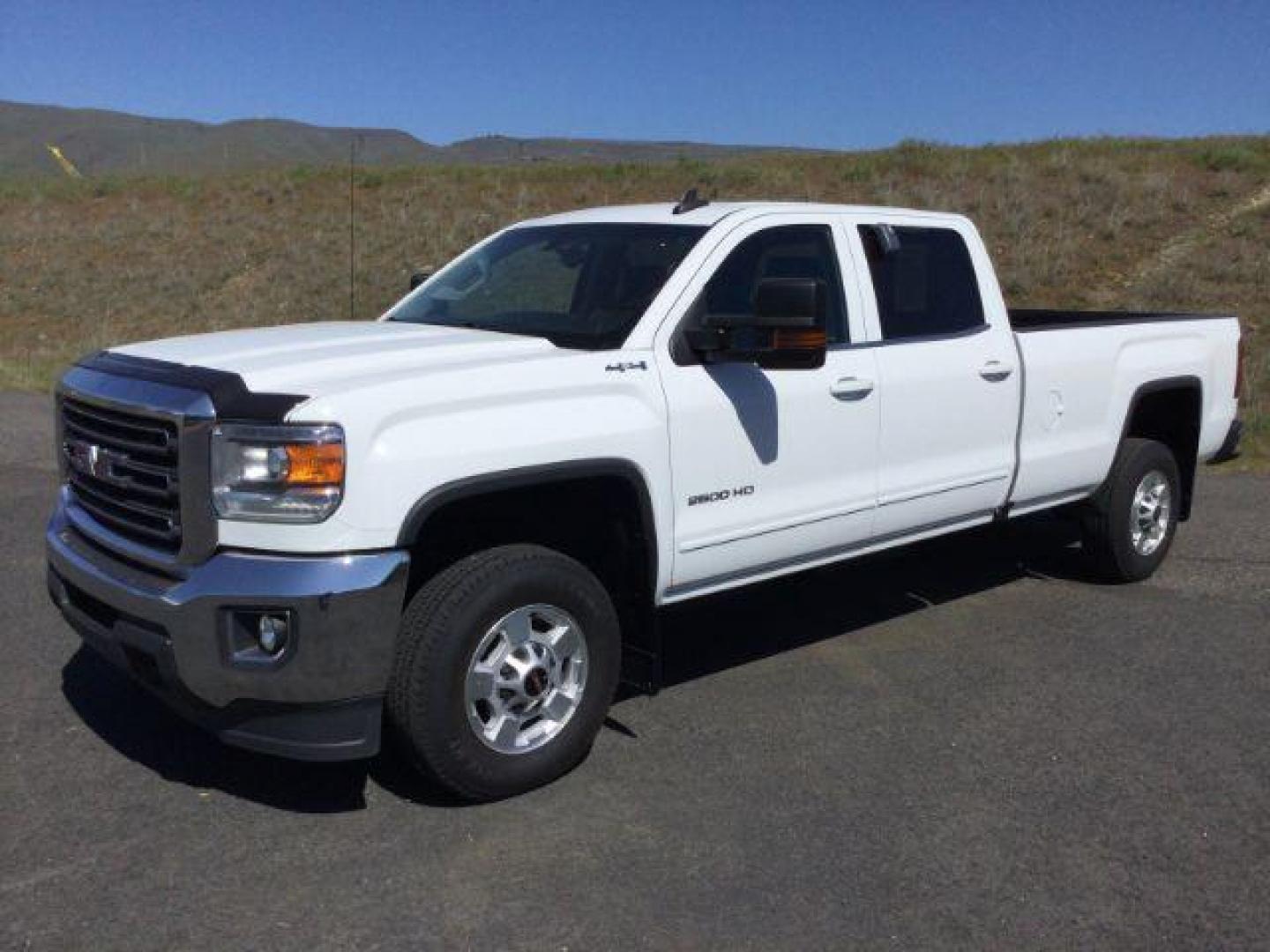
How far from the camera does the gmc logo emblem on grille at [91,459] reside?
4332 mm

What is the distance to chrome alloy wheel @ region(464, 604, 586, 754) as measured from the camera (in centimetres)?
422

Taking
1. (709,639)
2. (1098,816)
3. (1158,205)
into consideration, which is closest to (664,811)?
(1098,816)

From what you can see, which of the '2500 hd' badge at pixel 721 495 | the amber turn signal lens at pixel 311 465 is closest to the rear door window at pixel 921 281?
the '2500 hd' badge at pixel 721 495

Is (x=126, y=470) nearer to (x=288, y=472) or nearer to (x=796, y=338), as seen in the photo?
(x=288, y=472)

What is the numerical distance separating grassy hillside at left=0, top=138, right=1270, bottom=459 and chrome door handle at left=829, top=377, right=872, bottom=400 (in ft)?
33.5

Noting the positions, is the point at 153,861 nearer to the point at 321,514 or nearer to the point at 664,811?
the point at 321,514

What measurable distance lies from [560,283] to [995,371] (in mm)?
2047

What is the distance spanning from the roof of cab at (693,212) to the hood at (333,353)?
89 cm

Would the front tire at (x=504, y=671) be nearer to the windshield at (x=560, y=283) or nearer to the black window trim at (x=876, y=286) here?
the windshield at (x=560, y=283)

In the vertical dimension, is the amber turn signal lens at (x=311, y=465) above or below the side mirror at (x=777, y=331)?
below

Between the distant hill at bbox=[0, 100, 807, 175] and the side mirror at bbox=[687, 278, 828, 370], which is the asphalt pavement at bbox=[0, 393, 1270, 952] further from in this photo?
the distant hill at bbox=[0, 100, 807, 175]

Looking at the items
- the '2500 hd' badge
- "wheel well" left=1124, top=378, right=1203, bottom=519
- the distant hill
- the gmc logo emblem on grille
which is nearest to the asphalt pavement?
the '2500 hd' badge

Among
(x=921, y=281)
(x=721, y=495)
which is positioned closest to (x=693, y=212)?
(x=921, y=281)

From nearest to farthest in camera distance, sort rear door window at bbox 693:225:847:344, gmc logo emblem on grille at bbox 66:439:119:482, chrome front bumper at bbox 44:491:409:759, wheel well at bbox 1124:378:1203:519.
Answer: chrome front bumper at bbox 44:491:409:759 → gmc logo emblem on grille at bbox 66:439:119:482 → rear door window at bbox 693:225:847:344 → wheel well at bbox 1124:378:1203:519
